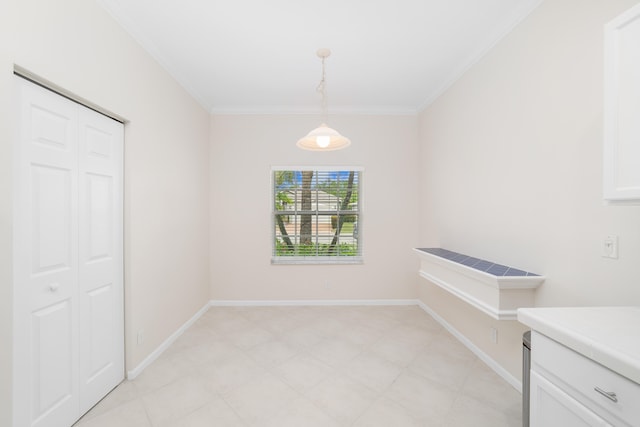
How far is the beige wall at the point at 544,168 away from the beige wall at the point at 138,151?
2993 mm

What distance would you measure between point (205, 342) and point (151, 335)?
56 centimetres

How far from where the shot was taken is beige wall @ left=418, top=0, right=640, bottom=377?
154cm

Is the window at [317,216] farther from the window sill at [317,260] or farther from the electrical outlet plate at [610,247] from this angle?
the electrical outlet plate at [610,247]

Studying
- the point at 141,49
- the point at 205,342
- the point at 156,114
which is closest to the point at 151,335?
the point at 205,342

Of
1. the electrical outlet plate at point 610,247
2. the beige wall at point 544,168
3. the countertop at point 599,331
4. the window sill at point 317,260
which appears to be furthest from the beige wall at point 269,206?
the countertop at point 599,331

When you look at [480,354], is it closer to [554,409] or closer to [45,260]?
[554,409]

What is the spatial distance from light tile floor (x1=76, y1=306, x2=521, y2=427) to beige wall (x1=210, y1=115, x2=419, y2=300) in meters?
0.75

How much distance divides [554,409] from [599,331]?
36 cm

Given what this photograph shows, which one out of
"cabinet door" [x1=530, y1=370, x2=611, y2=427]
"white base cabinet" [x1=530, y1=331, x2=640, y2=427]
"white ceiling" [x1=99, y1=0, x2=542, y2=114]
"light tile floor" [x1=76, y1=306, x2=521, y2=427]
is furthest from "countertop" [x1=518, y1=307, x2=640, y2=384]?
"white ceiling" [x1=99, y1=0, x2=542, y2=114]

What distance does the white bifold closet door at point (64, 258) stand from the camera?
1.46 m

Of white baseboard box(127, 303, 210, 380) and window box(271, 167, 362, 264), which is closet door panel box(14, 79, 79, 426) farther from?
window box(271, 167, 362, 264)

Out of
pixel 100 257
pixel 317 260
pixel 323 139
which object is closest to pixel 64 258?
pixel 100 257

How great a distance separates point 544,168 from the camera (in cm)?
188

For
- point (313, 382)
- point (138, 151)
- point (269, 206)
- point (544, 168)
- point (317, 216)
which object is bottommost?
point (313, 382)
